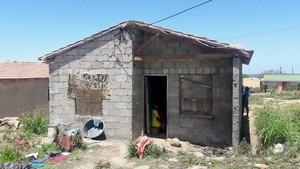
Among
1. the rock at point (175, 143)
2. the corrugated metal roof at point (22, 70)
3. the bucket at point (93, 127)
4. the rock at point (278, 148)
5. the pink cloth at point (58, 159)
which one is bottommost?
the pink cloth at point (58, 159)

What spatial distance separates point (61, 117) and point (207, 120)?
594cm

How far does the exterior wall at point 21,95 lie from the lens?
16.2 m

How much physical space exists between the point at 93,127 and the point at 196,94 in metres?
4.25

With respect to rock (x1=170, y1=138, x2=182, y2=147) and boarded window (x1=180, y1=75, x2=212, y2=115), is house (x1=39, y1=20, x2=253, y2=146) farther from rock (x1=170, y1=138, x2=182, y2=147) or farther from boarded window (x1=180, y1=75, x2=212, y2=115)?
rock (x1=170, y1=138, x2=182, y2=147)

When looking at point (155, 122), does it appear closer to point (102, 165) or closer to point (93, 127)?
point (93, 127)

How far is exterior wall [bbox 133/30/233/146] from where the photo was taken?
9.48 metres

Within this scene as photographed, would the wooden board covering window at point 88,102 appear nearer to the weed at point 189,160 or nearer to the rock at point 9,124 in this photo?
the rock at point 9,124

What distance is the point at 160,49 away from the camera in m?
10.4

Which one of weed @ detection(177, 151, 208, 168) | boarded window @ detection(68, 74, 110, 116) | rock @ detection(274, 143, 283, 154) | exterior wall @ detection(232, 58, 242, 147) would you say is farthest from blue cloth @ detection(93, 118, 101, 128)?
rock @ detection(274, 143, 283, 154)

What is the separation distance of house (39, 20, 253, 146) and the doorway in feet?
0.13

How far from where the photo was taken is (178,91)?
1020cm

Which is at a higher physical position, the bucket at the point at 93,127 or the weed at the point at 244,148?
the bucket at the point at 93,127

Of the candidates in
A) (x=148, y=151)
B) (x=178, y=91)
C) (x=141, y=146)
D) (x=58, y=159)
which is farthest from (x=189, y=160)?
(x=58, y=159)

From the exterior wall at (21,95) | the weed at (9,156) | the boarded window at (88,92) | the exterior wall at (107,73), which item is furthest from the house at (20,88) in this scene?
the weed at (9,156)
